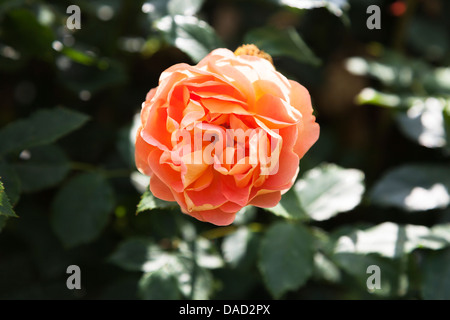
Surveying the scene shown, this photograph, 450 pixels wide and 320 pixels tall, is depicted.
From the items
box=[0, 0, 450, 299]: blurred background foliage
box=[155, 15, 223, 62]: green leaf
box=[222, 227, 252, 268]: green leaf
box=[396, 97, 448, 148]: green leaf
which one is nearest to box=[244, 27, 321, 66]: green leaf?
box=[0, 0, 450, 299]: blurred background foliage

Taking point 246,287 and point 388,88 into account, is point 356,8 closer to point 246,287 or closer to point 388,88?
point 388,88

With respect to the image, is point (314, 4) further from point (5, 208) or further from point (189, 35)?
point (5, 208)

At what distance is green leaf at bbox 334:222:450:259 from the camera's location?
46.6 inches

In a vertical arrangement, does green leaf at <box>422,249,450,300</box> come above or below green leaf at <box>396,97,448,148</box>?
below

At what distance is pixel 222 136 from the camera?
0.87 m

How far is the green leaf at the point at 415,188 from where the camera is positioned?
1384mm

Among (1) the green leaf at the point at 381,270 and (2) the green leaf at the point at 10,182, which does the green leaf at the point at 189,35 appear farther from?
(1) the green leaf at the point at 381,270

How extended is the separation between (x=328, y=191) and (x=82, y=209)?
0.72m

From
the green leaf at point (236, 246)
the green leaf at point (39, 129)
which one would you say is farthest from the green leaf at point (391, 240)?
the green leaf at point (39, 129)

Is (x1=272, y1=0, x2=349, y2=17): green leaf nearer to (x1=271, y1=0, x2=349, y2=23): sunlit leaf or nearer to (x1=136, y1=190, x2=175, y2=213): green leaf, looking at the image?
(x1=271, y1=0, x2=349, y2=23): sunlit leaf

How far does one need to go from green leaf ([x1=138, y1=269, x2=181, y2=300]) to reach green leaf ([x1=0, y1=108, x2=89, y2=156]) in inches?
17.2

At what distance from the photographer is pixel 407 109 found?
160 centimetres

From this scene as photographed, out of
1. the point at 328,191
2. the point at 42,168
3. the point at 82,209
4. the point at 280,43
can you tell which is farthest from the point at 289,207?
the point at 42,168

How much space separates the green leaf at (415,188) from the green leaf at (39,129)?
0.92 metres
